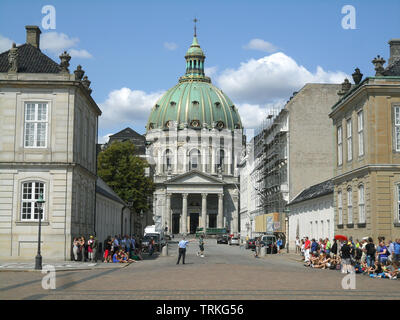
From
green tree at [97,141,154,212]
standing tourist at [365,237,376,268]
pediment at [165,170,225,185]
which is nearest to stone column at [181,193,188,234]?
pediment at [165,170,225,185]

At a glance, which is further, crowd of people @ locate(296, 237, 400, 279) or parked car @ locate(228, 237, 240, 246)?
parked car @ locate(228, 237, 240, 246)

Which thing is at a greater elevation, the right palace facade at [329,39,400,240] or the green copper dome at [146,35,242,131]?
the green copper dome at [146,35,242,131]

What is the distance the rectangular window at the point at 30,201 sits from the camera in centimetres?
3365

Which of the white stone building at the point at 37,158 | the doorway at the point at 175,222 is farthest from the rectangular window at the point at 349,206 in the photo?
the doorway at the point at 175,222

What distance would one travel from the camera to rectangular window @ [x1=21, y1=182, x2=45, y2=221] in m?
33.7

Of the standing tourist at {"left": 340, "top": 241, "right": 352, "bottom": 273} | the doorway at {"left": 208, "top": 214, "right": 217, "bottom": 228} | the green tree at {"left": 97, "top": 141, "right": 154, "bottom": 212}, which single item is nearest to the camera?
the standing tourist at {"left": 340, "top": 241, "right": 352, "bottom": 273}

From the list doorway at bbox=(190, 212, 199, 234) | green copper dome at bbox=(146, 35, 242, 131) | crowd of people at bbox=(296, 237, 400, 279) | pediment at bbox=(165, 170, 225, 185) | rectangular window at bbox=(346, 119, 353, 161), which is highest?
green copper dome at bbox=(146, 35, 242, 131)

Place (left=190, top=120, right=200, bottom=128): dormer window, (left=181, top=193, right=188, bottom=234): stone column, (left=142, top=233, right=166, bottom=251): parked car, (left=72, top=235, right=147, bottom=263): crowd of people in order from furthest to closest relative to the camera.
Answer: (left=190, top=120, right=200, bottom=128): dormer window, (left=181, top=193, right=188, bottom=234): stone column, (left=142, top=233, right=166, bottom=251): parked car, (left=72, top=235, right=147, bottom=263): crowd of people

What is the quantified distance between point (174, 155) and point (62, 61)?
11494 cm

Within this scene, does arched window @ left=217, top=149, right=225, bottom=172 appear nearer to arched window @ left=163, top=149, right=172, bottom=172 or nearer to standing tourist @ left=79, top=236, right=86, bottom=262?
arched window @ left=163, top=149, right=172, bottom=172

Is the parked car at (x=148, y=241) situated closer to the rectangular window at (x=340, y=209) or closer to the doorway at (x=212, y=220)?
the rectangular window at (x=340, y=209)

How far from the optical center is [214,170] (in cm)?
15038
